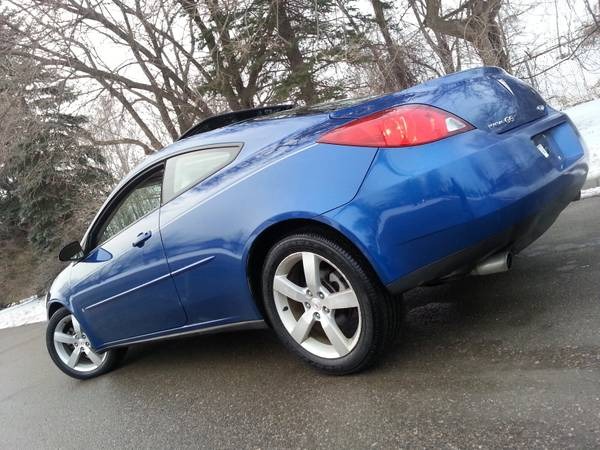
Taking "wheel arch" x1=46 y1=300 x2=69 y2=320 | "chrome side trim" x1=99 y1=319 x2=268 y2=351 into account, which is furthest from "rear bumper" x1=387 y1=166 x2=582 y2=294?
"wheel arch" x1=46 y1=300 x2=69 y2=320

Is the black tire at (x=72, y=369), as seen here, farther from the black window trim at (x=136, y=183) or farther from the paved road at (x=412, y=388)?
the black window trim at (x=136, y=183)

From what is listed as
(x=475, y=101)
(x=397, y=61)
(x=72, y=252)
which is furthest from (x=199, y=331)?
(x=397, y=61)

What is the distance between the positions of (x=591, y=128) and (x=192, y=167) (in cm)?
717

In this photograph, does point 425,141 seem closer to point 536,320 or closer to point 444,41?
point 536,320

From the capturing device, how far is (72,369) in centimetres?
464

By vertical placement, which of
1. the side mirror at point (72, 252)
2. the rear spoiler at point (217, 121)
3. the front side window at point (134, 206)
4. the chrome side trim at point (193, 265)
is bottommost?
the chrome side trim at point (193, 265)

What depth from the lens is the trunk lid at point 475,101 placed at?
2.74 meters

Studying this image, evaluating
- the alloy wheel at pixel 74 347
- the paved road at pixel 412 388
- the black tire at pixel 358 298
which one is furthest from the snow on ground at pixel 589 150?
the alloy wheel at pixel 74 347

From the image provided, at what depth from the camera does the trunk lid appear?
Answer: 2742 millimetres

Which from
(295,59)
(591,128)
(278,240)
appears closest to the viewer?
(278,240)

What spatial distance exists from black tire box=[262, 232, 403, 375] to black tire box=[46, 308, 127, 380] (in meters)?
2.07

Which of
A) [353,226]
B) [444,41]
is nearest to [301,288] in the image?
[353,226]

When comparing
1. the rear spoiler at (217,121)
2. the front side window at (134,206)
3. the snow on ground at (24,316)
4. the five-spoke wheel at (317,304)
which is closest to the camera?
the five-spoke wheel at (317,304)

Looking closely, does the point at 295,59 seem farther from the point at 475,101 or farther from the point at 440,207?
the point at 440,207
